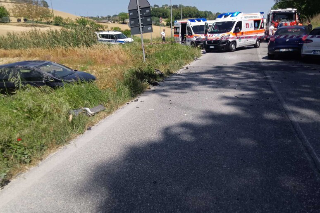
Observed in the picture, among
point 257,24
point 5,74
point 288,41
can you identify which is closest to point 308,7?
point 257,24

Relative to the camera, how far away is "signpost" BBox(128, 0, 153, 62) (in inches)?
473

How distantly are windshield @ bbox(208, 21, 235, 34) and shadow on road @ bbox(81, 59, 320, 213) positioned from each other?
15.3 m

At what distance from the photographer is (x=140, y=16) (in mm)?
12203

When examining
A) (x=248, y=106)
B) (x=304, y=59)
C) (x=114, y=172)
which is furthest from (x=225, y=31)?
(x=114, y=172)

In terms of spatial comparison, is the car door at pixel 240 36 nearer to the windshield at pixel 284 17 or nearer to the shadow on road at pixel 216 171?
the windshield at pixel 284 17

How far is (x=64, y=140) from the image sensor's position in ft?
16.1

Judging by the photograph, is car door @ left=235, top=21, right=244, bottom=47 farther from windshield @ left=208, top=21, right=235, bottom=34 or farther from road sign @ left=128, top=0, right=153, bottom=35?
road sign @ left=128, top=0, right=153, bottom=35

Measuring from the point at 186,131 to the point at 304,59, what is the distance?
38.0 feet

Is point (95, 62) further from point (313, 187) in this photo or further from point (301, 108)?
point (313, 187)

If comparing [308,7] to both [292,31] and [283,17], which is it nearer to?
[283,17]

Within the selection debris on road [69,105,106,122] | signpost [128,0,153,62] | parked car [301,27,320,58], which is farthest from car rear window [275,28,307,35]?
debris on road [69,105,106,122]

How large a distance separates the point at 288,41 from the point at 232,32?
648cm

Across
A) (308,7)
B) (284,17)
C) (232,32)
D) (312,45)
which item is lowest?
(312,45)

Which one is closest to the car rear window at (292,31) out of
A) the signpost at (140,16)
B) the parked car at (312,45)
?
the parked car at (312,45)
